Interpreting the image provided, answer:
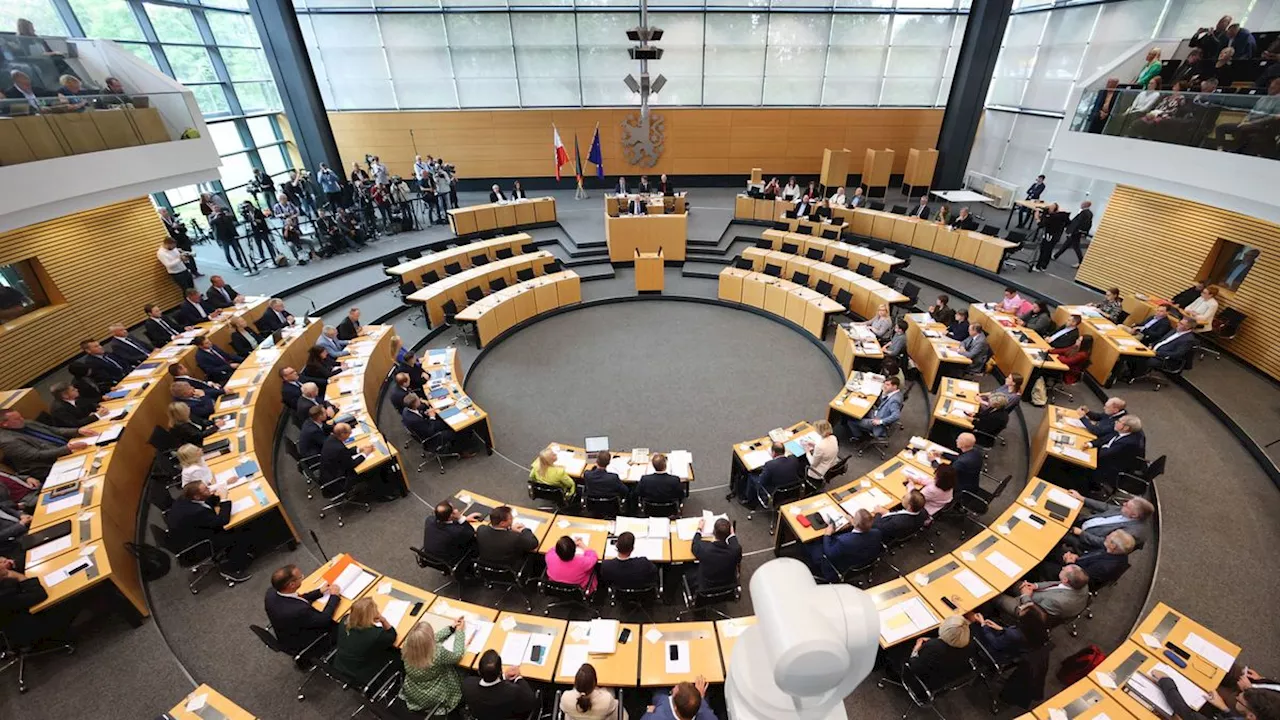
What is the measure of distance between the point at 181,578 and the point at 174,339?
5.57 meters

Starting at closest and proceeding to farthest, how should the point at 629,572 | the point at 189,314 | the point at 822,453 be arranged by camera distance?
the point at 629,572 < the point at 822,453 < the point at 189,314

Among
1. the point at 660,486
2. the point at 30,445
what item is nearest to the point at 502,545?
the point at 660,486

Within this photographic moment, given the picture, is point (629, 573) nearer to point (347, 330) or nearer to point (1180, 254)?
point (347, 330)

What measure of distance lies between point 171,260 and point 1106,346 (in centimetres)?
1873

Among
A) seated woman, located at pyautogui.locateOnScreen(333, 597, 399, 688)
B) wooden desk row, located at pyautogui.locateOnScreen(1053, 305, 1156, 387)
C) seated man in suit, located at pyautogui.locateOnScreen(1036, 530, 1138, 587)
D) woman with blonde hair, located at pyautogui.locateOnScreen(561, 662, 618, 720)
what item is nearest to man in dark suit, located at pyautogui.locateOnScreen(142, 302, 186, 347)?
seated woman, located at pyautogui.locateOnScreen(333, 597, 399, 688)

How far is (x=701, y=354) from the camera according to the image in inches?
467

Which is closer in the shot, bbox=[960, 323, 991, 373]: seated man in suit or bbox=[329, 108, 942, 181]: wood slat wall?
bbox=[960, 323, 991, 373]: seated man in suit

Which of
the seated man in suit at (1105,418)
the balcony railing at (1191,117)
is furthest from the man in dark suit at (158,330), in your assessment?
the balcony railing at (1191,117)

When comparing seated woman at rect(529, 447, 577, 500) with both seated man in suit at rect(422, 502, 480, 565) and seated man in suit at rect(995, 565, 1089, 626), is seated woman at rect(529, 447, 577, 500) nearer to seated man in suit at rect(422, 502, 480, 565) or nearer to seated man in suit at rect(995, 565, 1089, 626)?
seated man in suit at rect(422, 502, 480, 565)

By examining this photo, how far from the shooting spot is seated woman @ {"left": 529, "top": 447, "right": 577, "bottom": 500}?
7195mm

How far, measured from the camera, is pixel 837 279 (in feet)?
42.5

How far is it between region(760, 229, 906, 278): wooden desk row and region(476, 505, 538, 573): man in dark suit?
35.6 feet

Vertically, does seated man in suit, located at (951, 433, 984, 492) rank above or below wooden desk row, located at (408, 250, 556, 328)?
below

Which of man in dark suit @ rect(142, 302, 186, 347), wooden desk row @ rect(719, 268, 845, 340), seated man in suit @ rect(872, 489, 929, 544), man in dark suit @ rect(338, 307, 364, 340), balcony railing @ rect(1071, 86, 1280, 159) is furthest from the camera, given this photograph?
wooden desk row @ rect(719, 268, 845, 340)
